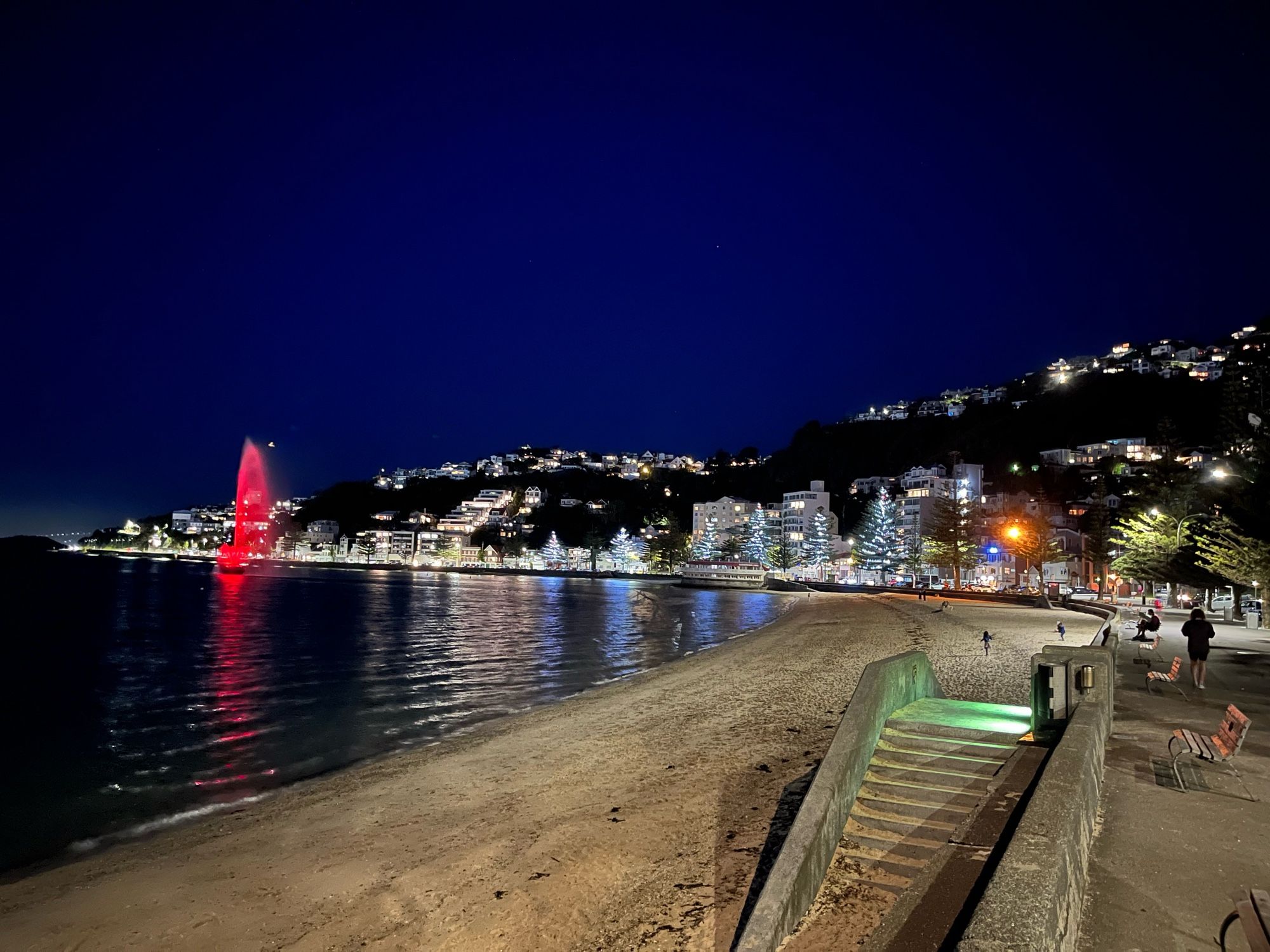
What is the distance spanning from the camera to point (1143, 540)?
35.6 m

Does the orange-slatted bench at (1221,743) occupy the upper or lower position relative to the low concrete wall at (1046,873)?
lower

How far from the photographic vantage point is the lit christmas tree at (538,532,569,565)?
6550 inches

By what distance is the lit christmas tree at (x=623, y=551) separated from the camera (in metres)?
153

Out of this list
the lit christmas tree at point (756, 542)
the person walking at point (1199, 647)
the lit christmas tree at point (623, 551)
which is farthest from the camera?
the lit christmas tree at point (623, 551)

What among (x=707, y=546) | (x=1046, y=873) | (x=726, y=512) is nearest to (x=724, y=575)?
(x=707, y=546)

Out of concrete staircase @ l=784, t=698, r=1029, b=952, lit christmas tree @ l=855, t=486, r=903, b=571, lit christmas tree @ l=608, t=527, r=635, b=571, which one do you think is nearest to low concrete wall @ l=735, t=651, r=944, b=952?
concrete staircase @ l=784, t=698, r=1029, b=952

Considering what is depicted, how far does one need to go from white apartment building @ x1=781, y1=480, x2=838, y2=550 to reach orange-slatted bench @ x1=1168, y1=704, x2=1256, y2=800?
356 feet

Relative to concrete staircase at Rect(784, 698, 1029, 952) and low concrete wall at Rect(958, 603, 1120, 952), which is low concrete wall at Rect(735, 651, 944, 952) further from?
low concrete wall at Rect(958, 603, 1120, 952)

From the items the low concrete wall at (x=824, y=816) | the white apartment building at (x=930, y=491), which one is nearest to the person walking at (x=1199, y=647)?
the low concrete wall at (x=824, y=816)

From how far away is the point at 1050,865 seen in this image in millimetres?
4098

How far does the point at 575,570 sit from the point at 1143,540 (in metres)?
126

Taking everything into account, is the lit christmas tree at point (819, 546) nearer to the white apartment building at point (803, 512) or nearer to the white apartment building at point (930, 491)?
the white apartment building at point (803, 512)

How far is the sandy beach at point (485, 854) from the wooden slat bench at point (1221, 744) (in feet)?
→ 15.0

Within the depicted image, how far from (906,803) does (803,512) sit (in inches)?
4591
